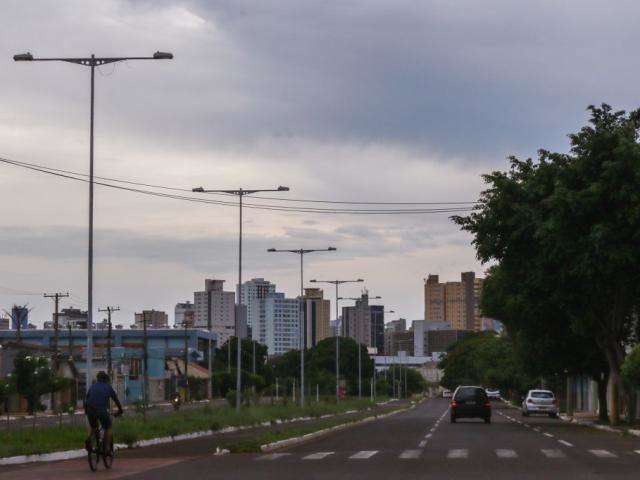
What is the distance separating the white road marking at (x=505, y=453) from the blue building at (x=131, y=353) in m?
70.9

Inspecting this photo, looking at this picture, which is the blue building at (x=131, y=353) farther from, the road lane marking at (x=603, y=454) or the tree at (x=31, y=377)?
the road lane marking at (x=603, y=454)

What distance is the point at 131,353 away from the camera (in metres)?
128

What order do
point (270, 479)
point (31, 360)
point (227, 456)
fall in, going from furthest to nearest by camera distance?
point (31, 360) → point (227, 456) → point (270, 479)

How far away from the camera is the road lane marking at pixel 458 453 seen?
24672 mm

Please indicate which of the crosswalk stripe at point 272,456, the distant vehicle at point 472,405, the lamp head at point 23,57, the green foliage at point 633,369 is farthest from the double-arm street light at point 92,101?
the distant vehicle at point 472,405

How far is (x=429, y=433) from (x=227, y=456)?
45.6 ft

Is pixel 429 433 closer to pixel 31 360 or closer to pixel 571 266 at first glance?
pixel 571 266

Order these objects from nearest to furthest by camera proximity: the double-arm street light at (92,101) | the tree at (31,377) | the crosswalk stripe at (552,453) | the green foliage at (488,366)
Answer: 1. the crosswalk stripe at (552,453)
2. the double-arm street light at (92,101)
3. the tree at (31,377)
4. the green foliage at (488,366)

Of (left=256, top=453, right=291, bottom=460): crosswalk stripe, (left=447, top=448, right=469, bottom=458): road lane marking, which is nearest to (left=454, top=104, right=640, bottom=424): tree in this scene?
(left=447, top=448, right=469, bottom=458): road lane marking

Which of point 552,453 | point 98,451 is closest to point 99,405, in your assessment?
point 98,451

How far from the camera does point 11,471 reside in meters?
21.5

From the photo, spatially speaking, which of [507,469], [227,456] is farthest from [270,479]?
[227,456]

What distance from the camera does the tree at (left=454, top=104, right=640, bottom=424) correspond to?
129ft

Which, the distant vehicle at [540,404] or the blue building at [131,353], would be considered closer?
the distant vehicle at [540,404]
